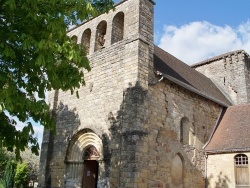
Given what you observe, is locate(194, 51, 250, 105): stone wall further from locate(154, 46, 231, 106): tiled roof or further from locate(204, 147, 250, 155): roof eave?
locate(204, 147, 250, 155): roof eave

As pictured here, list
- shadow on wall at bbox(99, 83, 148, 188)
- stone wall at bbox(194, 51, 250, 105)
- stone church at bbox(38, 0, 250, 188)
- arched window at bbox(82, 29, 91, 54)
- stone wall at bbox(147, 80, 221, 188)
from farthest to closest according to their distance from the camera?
stone wall at bbox(194, 51, 250, 105)
arched window at bbox(82, 29, 91, 54)
stone wall at bbox(147, 80, 221, 188)
stone church at bbox(38, 0, 250, 188)
shadow on wall at bbox(99, 83, 148, 188)

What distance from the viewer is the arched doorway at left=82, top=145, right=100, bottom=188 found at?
12.3m

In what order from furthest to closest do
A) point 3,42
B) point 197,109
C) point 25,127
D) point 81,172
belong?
point 197,109
point 81,172
point 25,127
point 3,42

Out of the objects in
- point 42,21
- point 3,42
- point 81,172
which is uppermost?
point 42,21

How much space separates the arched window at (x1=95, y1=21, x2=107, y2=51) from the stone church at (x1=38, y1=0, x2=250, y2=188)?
46 mm

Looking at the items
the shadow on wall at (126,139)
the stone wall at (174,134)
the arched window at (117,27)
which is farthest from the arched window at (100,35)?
the shadow on wall at (126,139)

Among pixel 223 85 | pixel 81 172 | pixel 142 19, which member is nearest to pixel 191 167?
pixel 81 172

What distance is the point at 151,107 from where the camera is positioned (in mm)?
11500

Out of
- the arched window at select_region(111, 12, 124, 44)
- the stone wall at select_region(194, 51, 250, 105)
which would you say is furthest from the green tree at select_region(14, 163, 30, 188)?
the stone wall at select_region(194, 51, 250, 105)

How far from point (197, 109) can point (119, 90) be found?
4.57m

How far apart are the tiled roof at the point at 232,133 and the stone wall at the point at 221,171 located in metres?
0.33

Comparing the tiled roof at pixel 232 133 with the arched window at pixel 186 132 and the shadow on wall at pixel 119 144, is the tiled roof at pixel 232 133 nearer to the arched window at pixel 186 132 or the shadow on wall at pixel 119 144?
the arched window at pixel 186 132

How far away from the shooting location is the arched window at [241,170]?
42.4ft

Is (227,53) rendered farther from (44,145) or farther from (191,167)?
(44,145)
